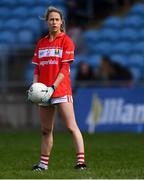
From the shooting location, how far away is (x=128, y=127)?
2073cm

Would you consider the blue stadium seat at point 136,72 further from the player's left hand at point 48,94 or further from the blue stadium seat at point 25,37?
the player's left hand at point 48,94

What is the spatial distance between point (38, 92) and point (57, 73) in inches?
16.6

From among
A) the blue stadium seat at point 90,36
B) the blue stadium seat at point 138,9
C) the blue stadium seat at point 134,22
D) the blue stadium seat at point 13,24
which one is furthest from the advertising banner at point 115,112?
the blue stadium seat at point 13,24

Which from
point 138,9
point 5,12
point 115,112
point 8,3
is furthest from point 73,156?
point 8,3

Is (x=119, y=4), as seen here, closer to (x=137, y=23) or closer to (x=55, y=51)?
(x=137, y=23)

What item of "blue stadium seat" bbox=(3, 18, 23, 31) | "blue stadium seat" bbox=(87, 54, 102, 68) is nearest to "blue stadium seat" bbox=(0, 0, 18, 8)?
"blue stadium seat" bbox=(3, 18, 23, 31)

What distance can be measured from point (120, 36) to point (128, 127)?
6.58 meters

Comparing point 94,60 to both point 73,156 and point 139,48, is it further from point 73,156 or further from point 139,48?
point 73,156

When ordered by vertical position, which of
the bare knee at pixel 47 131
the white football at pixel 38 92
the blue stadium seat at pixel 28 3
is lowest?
the bare knee at pixel 47 131

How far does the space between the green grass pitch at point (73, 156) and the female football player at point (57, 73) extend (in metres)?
0.55

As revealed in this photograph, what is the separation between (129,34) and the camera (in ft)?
87.3

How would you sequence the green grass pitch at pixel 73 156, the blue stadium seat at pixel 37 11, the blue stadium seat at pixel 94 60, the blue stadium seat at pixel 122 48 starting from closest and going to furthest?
1. the green grass pitch at pixel 73 156
2. the blue stadium seat at pixel 94 60
3. the blue stadium seat at pixel 122 48
4. the blue stadium seat at pixel 37 11

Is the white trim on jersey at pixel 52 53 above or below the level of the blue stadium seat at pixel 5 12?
below

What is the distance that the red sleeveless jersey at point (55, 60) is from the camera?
11.0 meters
